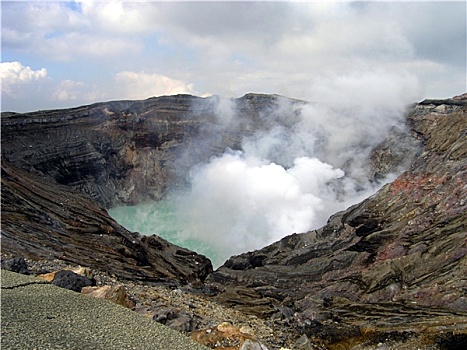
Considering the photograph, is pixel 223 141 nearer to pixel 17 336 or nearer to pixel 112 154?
pixel 112 154

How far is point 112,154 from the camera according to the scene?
181 ft

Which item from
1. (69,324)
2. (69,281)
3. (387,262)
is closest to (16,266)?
(69,281)

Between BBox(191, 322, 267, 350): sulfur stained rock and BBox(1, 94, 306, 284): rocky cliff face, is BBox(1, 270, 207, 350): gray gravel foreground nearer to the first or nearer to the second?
BBox(191, 322, 267, 350): sulfur stained rock

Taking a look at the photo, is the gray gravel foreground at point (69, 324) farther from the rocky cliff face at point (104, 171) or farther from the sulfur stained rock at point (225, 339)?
the rocky cliff face at point (104, 171)

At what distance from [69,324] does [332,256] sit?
62.7 feet

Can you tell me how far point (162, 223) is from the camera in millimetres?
51844

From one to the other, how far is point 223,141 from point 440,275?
40332 millimetres

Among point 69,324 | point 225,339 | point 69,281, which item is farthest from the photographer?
point 69,281

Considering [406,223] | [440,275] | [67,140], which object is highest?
[67,140]

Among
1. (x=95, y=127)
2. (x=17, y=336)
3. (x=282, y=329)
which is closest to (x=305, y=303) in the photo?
(x=282, y=329)

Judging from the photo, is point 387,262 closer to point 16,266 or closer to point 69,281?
point 69,281

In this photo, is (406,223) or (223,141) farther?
(223,141)

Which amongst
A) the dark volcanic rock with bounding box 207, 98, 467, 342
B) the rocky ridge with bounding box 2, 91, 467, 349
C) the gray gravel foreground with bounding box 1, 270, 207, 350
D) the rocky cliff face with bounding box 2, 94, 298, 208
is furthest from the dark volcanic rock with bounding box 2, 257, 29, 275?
the rocky cliff face with bounding box 2, 94, 298, 208

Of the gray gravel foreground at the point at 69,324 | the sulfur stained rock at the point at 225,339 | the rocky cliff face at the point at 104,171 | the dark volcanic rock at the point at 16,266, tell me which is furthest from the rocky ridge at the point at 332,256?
the gray gravel foreground at the point at 69,324
